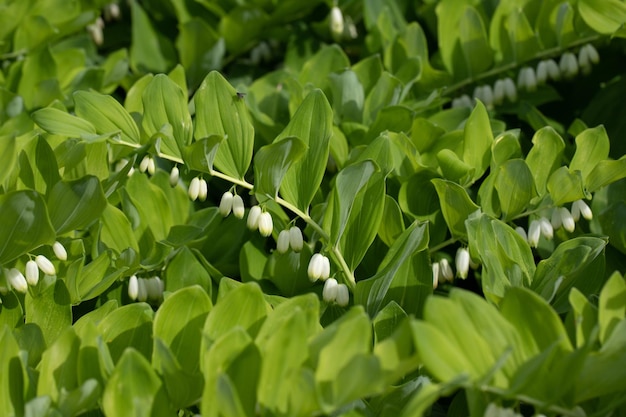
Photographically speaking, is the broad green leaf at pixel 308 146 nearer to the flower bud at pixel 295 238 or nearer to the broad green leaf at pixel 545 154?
the flower bud at pixel 295 238

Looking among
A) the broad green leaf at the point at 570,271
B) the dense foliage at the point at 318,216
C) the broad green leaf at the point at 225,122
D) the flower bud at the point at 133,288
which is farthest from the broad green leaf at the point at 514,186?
the flower bud at the point at 133,288

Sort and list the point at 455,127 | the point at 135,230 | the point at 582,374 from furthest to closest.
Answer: the point at 455,127
the point at 135,230
the point at 582,374

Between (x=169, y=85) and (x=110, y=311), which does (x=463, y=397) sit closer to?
(x=110, y=311)

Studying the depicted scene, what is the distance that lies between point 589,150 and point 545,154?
0.22 feet

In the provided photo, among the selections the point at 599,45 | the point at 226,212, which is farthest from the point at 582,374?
the point at 599,45

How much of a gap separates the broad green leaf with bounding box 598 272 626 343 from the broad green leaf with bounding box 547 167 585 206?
32 cm

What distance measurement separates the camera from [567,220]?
134 centimetres

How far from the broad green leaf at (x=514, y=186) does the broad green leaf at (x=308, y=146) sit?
0.88ft

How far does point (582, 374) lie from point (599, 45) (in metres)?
1.11

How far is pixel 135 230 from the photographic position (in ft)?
4.71

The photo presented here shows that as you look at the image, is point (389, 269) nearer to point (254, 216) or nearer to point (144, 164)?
point (254, 216)

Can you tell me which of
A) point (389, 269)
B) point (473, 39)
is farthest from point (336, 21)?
point (389, 269)

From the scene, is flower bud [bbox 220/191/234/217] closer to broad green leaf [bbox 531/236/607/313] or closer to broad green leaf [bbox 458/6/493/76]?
broad green leaf [bbox 531/236/607/313]

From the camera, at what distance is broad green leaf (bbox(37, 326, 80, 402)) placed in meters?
1.02
